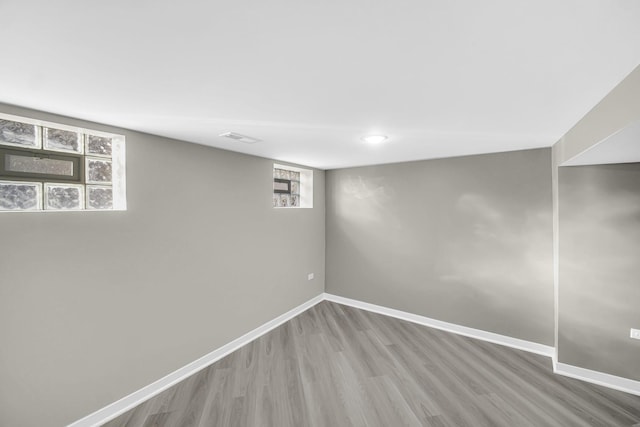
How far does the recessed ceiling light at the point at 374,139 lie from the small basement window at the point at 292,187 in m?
1.57

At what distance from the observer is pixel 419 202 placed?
3441mm

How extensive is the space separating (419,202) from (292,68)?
2.82 m

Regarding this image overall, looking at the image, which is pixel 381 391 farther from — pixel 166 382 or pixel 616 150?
pixel 616 150

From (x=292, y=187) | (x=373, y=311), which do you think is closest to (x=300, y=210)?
(x=292, y=187)

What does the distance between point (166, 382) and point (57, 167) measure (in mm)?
1981

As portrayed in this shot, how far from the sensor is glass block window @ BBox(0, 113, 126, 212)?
158 cm

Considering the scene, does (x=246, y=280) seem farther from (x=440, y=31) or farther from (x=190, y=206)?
(x=440, y=31)

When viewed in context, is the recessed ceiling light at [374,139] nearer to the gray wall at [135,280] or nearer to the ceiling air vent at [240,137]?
the ceiling air vent at [240,137]

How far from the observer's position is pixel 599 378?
7.34 ft

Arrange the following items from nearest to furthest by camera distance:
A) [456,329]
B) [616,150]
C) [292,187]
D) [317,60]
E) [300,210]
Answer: [317,60] → [616,150] → [456,329] → [300,210] → [292,187]

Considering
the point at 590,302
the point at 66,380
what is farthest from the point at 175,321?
the point at 590,302

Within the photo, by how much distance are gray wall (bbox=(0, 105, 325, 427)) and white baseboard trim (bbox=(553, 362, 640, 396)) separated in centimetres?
315

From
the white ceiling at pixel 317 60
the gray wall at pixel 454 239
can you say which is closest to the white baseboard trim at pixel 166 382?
the gray wall at pixel 454 239

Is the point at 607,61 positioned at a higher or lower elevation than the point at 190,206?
higher
